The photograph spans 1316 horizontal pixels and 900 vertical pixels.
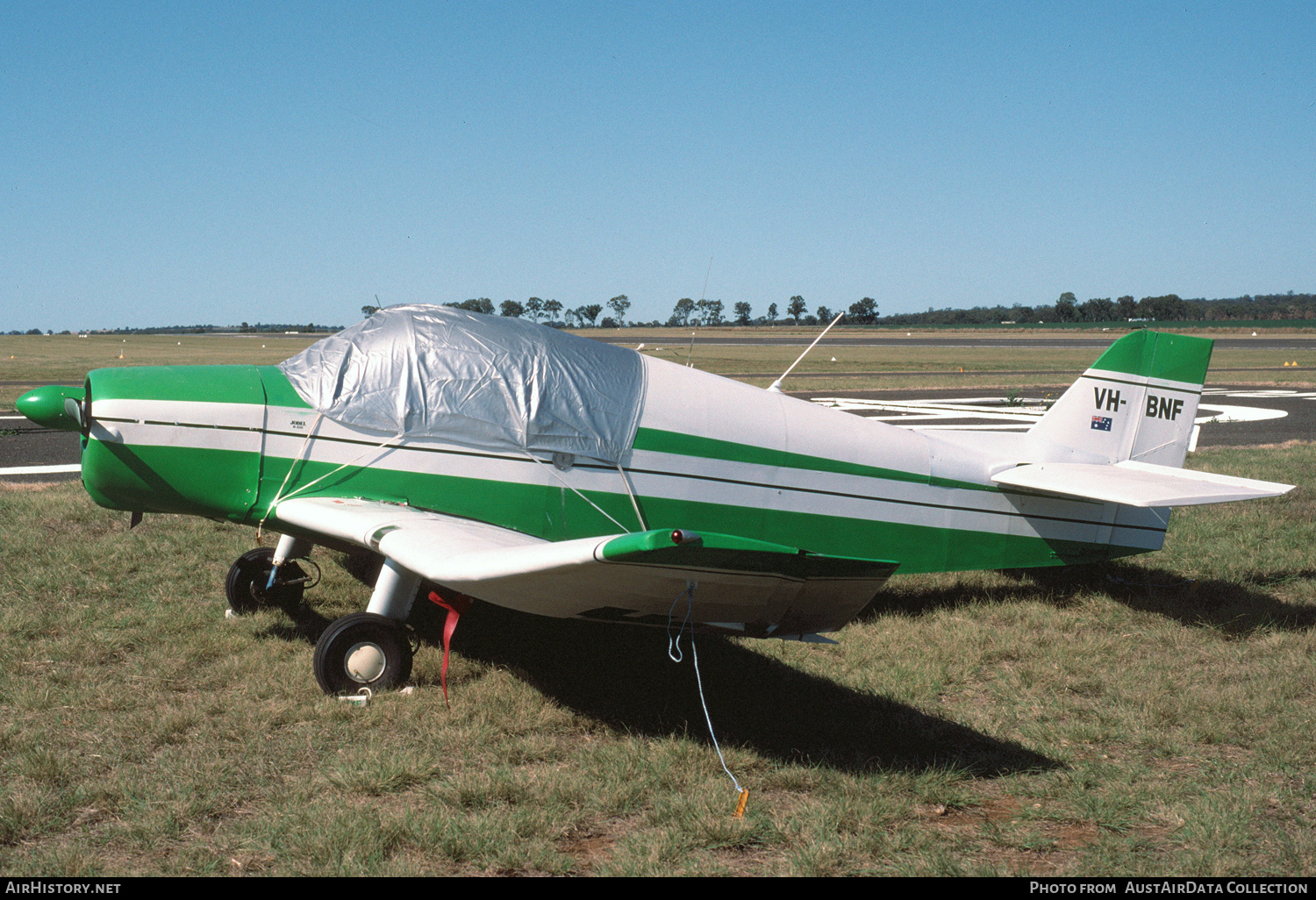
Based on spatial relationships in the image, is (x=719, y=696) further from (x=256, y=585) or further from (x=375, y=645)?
(x=256, y=585)

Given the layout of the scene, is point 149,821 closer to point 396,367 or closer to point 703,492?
point 396,367

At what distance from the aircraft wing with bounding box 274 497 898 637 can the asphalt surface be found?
375 inches

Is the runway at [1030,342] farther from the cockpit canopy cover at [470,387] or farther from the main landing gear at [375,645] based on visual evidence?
the main landing gear at [375,645]

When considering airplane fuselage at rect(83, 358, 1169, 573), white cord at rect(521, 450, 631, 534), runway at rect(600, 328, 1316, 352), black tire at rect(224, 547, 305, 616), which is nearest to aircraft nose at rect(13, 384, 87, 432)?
airplane fuselage at rect(83, 358, 1169, 573)

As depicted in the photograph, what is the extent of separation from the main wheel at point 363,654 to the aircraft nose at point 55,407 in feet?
6.43

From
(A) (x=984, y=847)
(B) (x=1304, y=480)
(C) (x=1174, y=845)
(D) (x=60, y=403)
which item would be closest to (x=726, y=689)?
(A) (x=984, y=847)

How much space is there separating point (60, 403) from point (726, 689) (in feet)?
13.4

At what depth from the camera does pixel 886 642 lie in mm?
5605

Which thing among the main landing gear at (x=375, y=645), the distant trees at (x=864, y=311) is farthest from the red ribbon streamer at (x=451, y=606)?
the distant trees at (x=864, y=311)

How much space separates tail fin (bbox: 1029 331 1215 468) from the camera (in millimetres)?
6605

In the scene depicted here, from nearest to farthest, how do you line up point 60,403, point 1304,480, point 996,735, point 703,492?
point 996,735, point 60,403, point 703,492, point 1304,480

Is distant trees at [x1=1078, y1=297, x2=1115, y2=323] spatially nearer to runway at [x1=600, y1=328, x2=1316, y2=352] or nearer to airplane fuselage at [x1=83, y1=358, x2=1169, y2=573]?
runway at [x1=600, y1=328, x2=1316, y2=352]

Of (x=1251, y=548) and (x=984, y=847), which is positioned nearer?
(x=984, y=847)

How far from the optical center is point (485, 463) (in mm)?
5012
